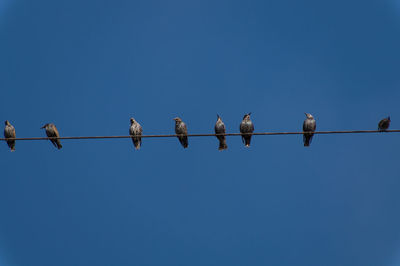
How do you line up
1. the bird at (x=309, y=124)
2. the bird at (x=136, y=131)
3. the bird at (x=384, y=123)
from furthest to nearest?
the bird at (x=136, y=131) < the bird at (x=309, y=124) < the bird at (x=384, y=123)

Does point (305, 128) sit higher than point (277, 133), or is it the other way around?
point (305, 128)

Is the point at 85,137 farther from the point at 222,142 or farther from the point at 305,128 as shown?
the point at 305,128

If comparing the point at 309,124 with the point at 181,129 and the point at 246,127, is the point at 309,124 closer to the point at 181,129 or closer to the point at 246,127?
the point at 246,127

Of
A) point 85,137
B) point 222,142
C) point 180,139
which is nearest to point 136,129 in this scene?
point 180,139

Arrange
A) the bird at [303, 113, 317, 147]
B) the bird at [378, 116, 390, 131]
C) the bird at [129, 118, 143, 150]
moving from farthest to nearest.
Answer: the bird at [129, 118, 143, 150] → the bird at [303, 113, 317, 147] → the bird at [378, 116, 390, 131]

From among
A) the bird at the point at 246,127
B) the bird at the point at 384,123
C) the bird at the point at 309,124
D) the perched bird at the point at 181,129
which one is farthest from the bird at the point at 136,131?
the bird at the point at 384,123

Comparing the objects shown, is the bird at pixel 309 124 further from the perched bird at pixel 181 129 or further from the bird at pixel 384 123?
the perched bird at pixel 181 129

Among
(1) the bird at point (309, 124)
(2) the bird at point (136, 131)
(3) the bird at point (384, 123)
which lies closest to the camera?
(3) the bird at point (384, 123)

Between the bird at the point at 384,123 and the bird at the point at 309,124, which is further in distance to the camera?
the bird at the point at 309,124

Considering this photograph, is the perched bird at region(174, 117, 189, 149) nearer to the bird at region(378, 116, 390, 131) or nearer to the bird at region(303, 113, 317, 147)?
the bird at region(303, 113, 317, 147)

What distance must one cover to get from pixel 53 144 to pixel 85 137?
6.38 meters

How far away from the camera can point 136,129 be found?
20.2m

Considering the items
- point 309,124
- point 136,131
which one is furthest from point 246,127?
point 136,131

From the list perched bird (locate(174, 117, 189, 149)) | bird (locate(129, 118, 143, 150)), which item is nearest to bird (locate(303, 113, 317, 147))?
perched bird (locate(174, 117, 189, 149))
